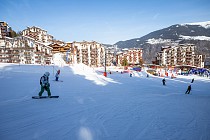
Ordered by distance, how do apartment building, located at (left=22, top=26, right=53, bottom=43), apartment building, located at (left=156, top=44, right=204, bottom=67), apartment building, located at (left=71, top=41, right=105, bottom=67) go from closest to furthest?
apartment building, located at (left=22, top=26, right=53, bottom=43), apartment building, located at (left=71, top=41, right=105, bottom=67), apartment building, located at (left=156, top=44, right=204, bottom=67)

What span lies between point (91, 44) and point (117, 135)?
89924 mm

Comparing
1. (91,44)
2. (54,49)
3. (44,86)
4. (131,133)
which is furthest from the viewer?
(91,44)

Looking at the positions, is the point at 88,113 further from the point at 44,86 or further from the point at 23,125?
the point at 44,86

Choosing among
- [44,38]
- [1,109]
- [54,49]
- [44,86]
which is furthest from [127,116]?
[44,38]

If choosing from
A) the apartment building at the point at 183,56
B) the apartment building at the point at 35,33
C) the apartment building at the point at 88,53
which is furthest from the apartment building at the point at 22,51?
the apartment building at the point at 183,56

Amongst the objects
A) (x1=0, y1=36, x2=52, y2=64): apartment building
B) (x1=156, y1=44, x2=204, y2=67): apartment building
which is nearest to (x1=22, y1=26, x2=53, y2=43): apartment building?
(x1=0, y1=36, x2=52, y2=64): apartment building

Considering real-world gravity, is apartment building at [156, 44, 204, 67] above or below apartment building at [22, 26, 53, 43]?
below

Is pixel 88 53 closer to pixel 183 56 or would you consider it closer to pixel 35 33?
pixel 35 33

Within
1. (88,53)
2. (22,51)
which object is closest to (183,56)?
(88,53)

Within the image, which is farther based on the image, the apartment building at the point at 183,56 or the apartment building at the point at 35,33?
the apartment building at the point at 183,56

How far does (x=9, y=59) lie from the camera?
46.8 m

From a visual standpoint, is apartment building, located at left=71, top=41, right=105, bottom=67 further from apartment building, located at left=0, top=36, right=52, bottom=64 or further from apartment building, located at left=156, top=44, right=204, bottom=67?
apartment building, located at left=156, top=44, right=204, bottom=67

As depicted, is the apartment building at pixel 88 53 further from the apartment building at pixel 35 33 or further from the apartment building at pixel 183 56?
the apartment building at pixel 183 56

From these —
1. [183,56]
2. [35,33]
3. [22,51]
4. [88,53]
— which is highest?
[35,33]
